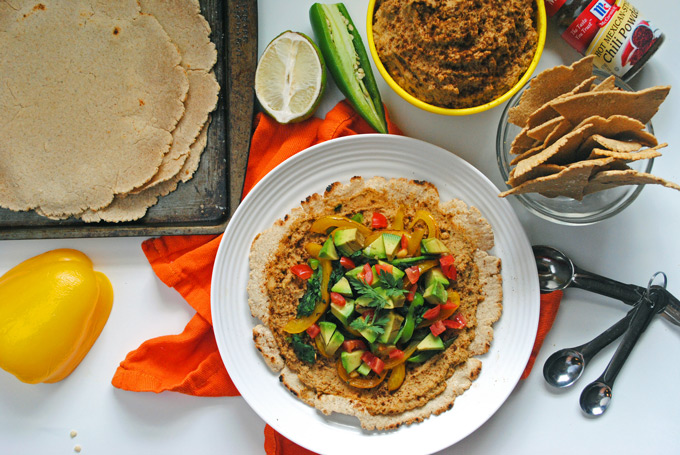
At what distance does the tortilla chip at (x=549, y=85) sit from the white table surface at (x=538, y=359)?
0.56 meters

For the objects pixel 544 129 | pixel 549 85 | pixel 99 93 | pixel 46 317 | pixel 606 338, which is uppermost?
pixel 549 85

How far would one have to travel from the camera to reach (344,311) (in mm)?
2533

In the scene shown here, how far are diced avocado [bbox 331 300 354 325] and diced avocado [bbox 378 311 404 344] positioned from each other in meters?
0.20

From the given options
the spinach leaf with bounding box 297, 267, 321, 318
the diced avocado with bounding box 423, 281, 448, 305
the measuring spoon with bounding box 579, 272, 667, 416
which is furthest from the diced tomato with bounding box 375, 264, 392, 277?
the measuring spoon with bounding box 579, 272, 667, 416

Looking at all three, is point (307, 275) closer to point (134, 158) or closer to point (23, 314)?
point (134, 158)

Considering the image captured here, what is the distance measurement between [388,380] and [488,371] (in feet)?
1.80

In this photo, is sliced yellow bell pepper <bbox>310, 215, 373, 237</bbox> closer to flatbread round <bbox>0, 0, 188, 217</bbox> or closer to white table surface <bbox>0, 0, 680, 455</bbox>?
white table surface <bbox>0, 0, 680, 455</bbox>

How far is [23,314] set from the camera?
287 centimetres

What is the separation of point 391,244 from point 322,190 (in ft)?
1.69

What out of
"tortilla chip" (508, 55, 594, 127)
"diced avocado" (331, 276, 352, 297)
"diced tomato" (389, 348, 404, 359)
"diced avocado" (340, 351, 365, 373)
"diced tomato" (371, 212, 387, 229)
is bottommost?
"diced avocado" (340, 351, 365, 373)

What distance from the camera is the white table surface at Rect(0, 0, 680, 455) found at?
8.96 ft

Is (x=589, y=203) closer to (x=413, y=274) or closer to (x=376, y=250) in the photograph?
(x=413, y=274)

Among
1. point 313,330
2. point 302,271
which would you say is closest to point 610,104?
point 302,271

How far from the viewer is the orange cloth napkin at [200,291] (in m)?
2.81
